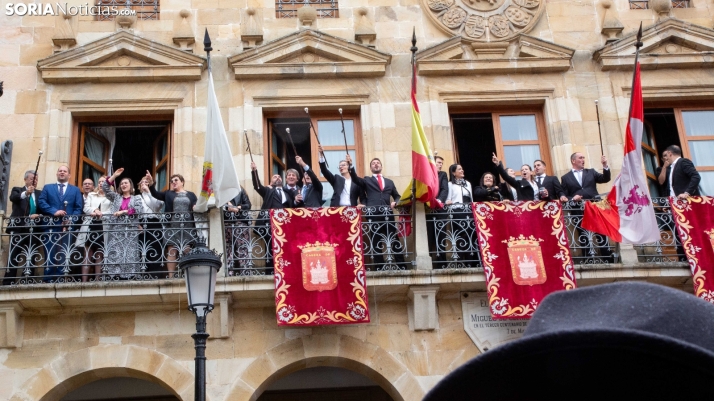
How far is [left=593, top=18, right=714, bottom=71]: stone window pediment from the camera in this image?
13.5 m

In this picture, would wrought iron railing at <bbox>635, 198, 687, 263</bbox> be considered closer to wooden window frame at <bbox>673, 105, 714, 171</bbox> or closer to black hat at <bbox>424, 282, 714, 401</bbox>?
wooden window frame at <bbox>673, 105, 714, 171</bbox>

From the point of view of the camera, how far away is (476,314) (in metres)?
11.2

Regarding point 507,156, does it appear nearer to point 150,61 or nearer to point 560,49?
point 560,49

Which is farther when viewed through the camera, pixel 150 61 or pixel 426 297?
pixel 150 61

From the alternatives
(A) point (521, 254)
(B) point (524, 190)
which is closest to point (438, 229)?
(A) point (521, 254)

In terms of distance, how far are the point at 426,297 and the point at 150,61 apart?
5554mm

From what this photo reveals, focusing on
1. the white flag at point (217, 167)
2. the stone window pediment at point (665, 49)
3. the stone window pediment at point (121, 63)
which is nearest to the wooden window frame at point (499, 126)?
the stone window pediment at point (665, 49)

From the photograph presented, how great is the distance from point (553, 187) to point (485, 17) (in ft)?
10.7

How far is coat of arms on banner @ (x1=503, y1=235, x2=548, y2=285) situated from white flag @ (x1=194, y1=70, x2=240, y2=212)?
3.45 meters

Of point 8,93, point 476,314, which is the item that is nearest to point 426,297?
point 476,314

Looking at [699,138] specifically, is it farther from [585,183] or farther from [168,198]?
[168,198]

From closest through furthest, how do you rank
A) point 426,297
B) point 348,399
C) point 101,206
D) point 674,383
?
point 674,383 → point 426,297 → point 101,206 → point 348,399

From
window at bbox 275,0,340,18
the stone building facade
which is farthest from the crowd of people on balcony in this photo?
window at bbox 275,0,340,18

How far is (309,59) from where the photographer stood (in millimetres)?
13328
